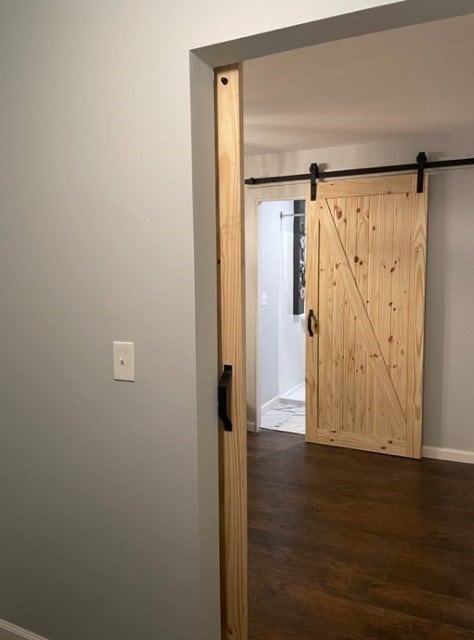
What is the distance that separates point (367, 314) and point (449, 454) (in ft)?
4.09

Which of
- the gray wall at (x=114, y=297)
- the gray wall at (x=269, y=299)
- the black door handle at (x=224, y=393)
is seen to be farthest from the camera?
the gray wall at (x=269, y=299)

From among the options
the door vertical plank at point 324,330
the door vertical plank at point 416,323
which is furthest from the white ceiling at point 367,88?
the door vertical plank at point 324,330

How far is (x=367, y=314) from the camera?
3.94m

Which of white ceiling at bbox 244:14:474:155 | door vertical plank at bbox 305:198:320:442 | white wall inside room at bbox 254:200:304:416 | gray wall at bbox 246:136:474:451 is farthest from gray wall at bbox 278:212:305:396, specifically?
white ceiling at bbox 244:14:474:155

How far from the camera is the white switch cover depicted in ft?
5.07

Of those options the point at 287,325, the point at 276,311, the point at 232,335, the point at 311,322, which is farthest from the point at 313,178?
the point at 232,335

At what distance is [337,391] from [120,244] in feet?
9.75

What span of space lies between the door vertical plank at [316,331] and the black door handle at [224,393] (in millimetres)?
2669

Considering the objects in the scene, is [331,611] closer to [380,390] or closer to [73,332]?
[73,332]

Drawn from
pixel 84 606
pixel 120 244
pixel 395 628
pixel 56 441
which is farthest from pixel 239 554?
pixel 120 244

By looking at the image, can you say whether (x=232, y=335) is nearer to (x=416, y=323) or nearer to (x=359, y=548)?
(x=359, y=548)

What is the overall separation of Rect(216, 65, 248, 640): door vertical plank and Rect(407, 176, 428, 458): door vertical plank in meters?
2.54

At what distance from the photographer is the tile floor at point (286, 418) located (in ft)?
15.3

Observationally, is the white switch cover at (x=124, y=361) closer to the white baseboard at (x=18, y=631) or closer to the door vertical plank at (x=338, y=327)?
the white baseboard at (x=18, y=631)
